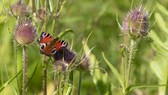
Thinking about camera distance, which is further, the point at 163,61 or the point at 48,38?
the point at 163,61

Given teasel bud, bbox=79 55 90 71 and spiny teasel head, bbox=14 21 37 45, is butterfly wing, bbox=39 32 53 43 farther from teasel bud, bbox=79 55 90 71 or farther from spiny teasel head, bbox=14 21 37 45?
teasel bud, bbox=79 55 90 71

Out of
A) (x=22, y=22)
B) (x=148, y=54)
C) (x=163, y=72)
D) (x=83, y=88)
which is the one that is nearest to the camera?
(x=22, y=22)

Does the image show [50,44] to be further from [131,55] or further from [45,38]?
[131,55]

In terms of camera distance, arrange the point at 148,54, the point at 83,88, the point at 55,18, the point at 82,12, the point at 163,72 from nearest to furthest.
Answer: the point at 55,18, the point at 163,72, the point at 83,88, the point at 148,54, the point at 82,12

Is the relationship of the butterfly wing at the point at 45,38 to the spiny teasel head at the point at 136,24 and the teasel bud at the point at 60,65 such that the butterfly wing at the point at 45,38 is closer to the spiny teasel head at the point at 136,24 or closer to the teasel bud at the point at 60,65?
the teasel bud at the point at 60,65

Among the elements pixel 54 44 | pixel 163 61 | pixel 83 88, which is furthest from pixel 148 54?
pixel 54 44

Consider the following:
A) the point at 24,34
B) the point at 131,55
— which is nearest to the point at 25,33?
the point at 24,34

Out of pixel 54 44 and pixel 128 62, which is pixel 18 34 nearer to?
pixel 54 44
